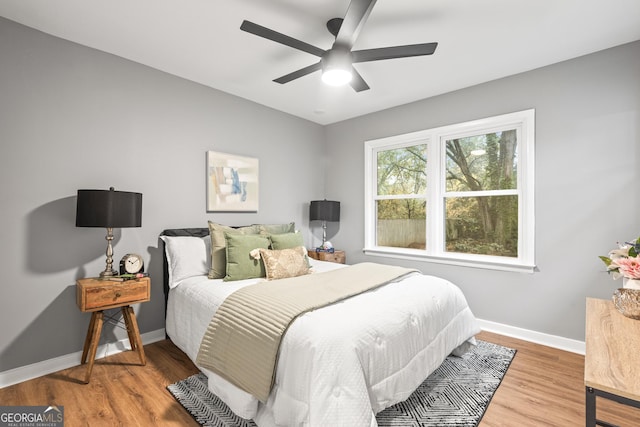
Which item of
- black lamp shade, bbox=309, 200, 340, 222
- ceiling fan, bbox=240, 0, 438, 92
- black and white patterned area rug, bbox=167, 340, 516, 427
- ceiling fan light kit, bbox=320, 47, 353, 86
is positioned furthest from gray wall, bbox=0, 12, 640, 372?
ceiling fan light kit, bbox=320, 47, 353, 86

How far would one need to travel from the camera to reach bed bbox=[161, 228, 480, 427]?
1486mm

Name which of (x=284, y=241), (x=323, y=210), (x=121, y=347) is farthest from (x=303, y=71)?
(x=121, y=347)

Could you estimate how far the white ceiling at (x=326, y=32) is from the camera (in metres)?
2.13

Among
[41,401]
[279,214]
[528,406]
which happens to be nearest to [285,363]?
[528,406]

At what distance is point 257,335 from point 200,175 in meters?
2.14

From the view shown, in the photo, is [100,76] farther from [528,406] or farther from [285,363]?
[528,406]

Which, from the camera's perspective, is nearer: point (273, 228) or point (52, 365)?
point (52, 365)

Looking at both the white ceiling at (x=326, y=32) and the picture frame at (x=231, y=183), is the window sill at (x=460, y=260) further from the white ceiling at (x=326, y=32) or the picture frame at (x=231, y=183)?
the white ceiling at (x=326, y=32)

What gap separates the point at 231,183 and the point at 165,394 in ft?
7.07

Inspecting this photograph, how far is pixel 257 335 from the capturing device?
5.83 ft

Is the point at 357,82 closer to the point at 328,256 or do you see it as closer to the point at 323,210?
the point at 323,210

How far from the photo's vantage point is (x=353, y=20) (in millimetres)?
1791

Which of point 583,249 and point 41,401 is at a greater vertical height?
point 583,249

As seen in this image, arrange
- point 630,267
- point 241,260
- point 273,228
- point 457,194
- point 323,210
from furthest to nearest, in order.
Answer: point 323,210 → point 457,194 → point 273,228 → point 241,260 → point 630,267
